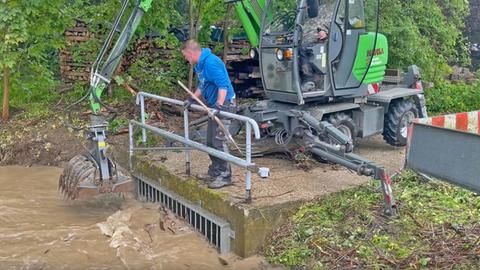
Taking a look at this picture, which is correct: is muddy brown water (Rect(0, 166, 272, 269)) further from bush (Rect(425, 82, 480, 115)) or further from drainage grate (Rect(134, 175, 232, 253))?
bush (Rect(425, 82, 480, 115))

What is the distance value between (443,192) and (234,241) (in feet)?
8.42

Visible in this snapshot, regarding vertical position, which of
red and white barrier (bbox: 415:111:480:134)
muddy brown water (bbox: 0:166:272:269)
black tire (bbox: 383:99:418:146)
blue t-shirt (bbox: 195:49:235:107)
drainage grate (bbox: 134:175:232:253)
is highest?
blue t-shirt (bbox: 195:49:235:107)

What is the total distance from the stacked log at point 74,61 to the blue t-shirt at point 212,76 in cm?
587

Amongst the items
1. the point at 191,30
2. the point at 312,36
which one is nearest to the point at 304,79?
the point at 312,36

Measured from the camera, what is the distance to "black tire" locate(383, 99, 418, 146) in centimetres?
933

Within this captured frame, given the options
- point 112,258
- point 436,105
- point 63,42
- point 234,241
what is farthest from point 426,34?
point 112,258

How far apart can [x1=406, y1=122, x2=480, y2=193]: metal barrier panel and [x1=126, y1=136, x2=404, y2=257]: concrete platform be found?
157cm

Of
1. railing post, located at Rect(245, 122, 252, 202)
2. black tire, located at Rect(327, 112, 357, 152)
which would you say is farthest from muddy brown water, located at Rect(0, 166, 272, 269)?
black tire, located at Rect(327, 112, 357, 152)

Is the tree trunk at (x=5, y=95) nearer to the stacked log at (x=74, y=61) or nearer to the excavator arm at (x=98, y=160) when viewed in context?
the stacked log at (x=74, y=61)

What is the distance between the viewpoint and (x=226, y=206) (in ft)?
20.5

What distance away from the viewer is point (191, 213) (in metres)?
7.00

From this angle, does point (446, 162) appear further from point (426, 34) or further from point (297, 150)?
point (426, 34)

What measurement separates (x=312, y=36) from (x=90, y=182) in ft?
12.2

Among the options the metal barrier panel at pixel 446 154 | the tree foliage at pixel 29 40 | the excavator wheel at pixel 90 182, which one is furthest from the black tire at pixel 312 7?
the tree foliage at pixel 29 40
